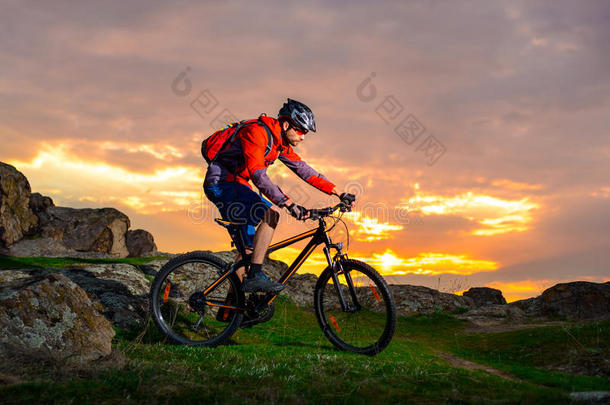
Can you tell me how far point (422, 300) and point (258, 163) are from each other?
11.8 meters

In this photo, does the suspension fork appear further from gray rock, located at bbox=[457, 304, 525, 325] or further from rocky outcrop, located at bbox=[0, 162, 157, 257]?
rocky outcrop, located at bbox=[0, 162, 157, 257]

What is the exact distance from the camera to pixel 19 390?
Result: 4.61 m

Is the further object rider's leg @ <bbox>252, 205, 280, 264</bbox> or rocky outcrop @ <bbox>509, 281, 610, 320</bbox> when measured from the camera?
rocky outcrop @ <bbox>509, 281, 610, 320</bbox>

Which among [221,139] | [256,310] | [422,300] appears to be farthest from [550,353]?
[422,300]

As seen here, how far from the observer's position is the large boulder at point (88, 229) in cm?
4369

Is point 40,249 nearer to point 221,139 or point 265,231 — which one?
point 221,139

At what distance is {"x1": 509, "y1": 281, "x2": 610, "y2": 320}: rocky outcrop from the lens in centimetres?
1653

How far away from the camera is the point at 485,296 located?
73.2ft

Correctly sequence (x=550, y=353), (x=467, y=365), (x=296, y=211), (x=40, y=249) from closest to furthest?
1. (x=296, y=211)
2. (x=467, y=365)
3. (x=550, y=353)
4. (x=40, y=249)

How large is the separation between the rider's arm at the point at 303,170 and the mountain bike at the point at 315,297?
0.81 m

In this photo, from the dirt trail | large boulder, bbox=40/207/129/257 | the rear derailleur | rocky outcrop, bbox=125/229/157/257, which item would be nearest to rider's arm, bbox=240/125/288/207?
the rear derailleur

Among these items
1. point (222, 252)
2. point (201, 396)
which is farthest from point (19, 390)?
point (222, 252)

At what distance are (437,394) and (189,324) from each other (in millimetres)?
5893

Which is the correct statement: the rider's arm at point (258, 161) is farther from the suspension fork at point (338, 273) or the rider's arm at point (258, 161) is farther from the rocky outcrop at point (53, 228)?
the rocky outcrop at point (53, 228)
